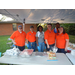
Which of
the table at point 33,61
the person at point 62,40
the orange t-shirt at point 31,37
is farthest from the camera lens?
the orange t-shirt at point 31,37

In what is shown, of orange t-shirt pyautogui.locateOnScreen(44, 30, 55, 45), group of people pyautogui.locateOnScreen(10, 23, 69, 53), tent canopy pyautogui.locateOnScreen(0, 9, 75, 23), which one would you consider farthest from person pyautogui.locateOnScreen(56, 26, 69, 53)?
tent canopy pyautogui.locateOnScreen(0, 9, 75, 23)

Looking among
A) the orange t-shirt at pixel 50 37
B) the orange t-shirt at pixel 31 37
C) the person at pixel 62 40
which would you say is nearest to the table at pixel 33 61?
the person at pixel 62 40

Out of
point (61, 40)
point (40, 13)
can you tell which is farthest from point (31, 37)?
point (61, 40)

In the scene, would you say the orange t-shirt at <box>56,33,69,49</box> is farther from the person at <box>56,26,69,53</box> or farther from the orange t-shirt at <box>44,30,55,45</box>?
the orange t-shirt at <box>44,30,55,45</box>

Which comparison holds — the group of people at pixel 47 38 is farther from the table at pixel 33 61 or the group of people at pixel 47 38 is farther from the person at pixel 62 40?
the table at pixel 33 61

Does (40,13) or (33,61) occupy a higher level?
(40,13)

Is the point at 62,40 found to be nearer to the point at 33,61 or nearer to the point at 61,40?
the point at 61,40

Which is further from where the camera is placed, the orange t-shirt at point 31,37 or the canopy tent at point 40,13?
the orange t-shirt at point 31,37
